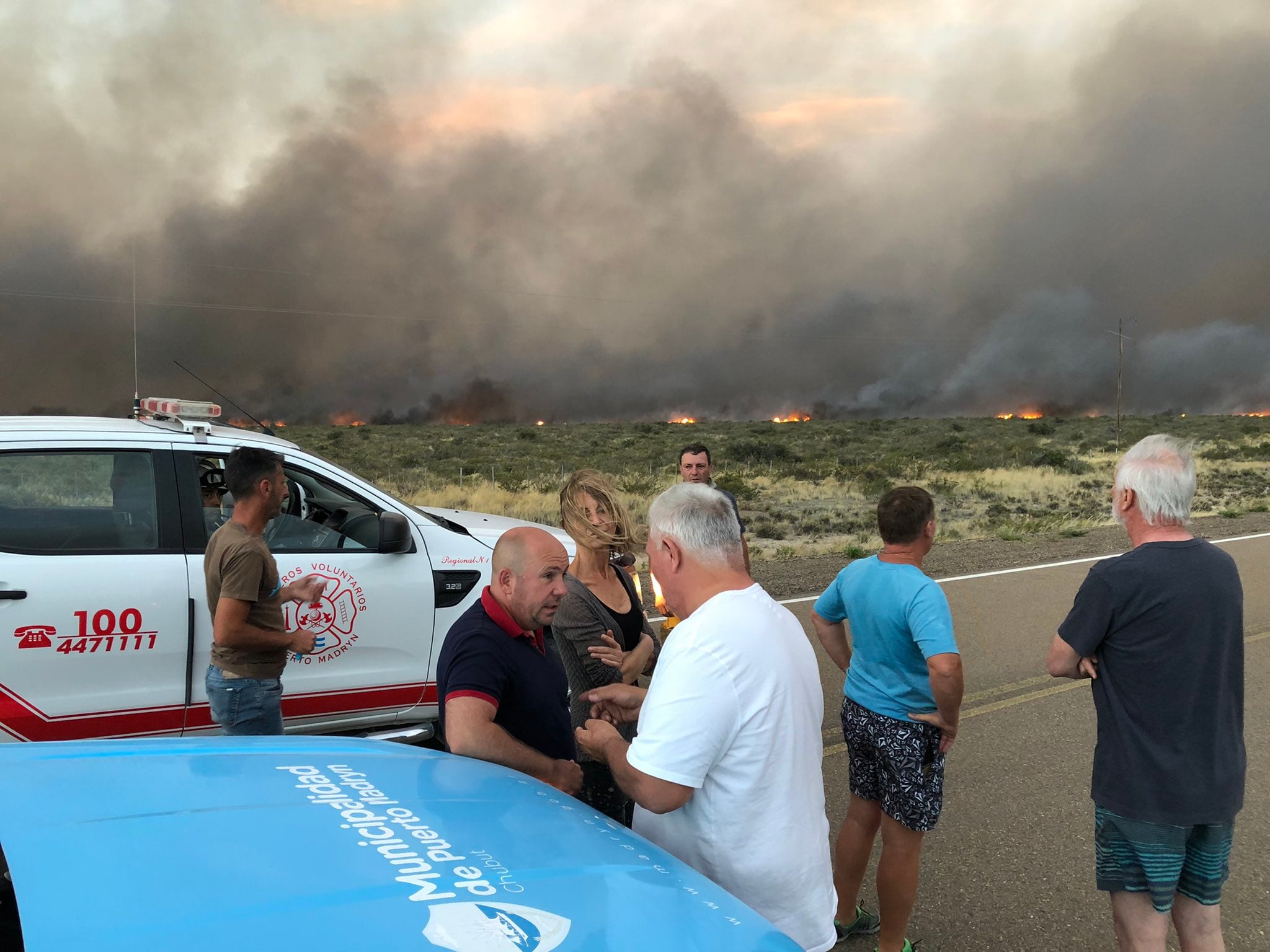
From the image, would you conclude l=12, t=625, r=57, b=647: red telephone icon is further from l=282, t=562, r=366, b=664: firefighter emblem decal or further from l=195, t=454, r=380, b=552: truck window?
l=282, t=562, r=366, b=664: firefighter emblem decal

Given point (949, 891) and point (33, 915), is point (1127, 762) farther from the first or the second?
point (33, 915)

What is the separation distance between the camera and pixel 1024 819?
193 inches

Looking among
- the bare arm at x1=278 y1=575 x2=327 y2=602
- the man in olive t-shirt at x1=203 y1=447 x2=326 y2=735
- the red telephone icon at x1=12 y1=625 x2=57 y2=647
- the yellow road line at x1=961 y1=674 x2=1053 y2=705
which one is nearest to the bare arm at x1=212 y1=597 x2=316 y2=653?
the man in olive t-shirt at x1=203 y1=447 x2=326 y2=735

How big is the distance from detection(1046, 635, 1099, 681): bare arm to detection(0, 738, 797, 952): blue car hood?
1.53 metres

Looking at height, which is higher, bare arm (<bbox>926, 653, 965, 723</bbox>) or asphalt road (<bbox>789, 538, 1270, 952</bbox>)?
bare arm (<bbox>926, 653, 965, 723</bbox>)

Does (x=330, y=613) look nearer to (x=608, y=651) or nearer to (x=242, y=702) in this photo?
(x=242, y=702)

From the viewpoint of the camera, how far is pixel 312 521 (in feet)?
18.3

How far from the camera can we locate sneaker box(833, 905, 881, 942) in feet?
12.8

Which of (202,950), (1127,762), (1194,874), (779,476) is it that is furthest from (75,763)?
(779,476)

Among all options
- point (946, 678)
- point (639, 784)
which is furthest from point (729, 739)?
point (946, 678)

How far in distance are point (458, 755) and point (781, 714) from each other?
3.04ft

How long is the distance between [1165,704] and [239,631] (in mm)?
3284

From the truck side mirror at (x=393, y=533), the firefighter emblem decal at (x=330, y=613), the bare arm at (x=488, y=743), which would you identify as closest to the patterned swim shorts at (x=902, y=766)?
the bare arm at (x=488, y=743)

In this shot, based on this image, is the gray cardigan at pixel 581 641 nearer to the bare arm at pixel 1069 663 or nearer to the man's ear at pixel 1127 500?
the bare arm at pixel 1069 663
